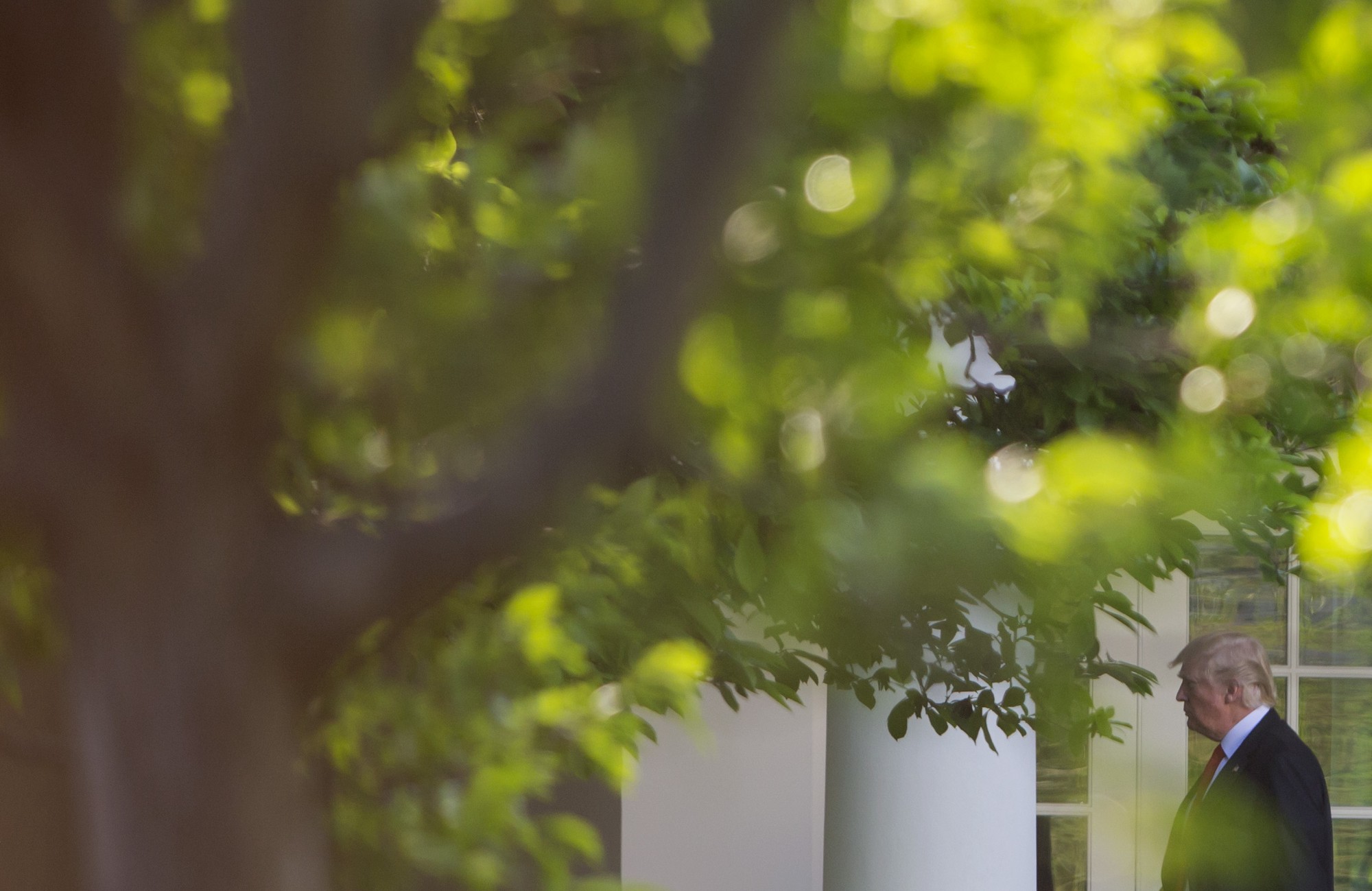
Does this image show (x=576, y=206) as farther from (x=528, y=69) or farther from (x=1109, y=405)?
(x=1109, y=405)

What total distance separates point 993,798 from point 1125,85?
9.30 ft

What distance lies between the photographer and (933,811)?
12.1 feet

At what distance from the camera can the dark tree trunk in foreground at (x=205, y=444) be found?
41.1 inches

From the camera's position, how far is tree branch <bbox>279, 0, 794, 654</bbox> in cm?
89

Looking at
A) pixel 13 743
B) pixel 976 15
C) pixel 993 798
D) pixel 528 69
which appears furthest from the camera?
pixel 993 798

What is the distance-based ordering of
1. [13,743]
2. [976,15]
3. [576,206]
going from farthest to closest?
[13,743] → [576,206] → [976,15]

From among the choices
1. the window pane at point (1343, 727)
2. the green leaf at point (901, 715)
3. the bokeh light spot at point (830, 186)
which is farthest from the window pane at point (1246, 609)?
the bokeh light spot at point (830, 186)

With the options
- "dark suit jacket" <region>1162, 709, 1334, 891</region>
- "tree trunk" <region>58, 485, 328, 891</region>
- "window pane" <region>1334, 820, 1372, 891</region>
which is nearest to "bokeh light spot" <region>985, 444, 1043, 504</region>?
"dark suit jacket" <region>1162, 709, 1334, 891</region>

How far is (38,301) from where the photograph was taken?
3.82ft

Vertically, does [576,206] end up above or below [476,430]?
above

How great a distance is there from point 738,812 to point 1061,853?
1.50 metres

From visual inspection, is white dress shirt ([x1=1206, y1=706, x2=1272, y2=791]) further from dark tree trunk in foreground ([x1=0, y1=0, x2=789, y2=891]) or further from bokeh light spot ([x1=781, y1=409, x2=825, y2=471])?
dark tree trunk in foreground ([x1=0, y1=0, x2=789, y2=891])

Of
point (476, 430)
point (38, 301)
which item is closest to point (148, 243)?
point (38, 301)

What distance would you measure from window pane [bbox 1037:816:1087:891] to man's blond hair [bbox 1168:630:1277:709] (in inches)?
85.2
